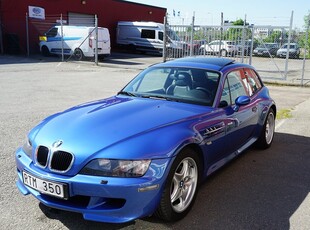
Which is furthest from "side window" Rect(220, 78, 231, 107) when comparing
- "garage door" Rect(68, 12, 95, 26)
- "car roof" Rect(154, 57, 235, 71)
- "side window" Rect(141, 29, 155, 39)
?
"garage door" Rect(68, 12, 95, 26)

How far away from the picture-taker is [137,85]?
4.79m

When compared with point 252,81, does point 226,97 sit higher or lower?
lower

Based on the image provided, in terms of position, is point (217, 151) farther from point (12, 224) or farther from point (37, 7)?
point (37, 7)

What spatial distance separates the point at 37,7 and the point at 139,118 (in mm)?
25470

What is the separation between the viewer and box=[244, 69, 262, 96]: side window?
5.33 metres

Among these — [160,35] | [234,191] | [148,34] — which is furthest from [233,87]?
[148,34]

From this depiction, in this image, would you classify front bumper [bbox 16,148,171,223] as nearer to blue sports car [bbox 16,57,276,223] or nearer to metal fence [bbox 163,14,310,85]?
blue sports car [bbox 16,57,276,223]

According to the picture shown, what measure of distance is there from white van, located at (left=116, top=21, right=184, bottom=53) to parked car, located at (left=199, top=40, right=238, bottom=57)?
426 inches

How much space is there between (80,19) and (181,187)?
96.2 ft

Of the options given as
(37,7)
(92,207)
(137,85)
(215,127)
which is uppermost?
(37,7)

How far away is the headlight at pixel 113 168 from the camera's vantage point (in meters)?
2.89

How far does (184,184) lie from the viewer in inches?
137

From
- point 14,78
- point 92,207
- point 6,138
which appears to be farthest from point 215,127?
point 14,78

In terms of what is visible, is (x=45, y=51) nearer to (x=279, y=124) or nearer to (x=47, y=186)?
(x=279, y=124)
